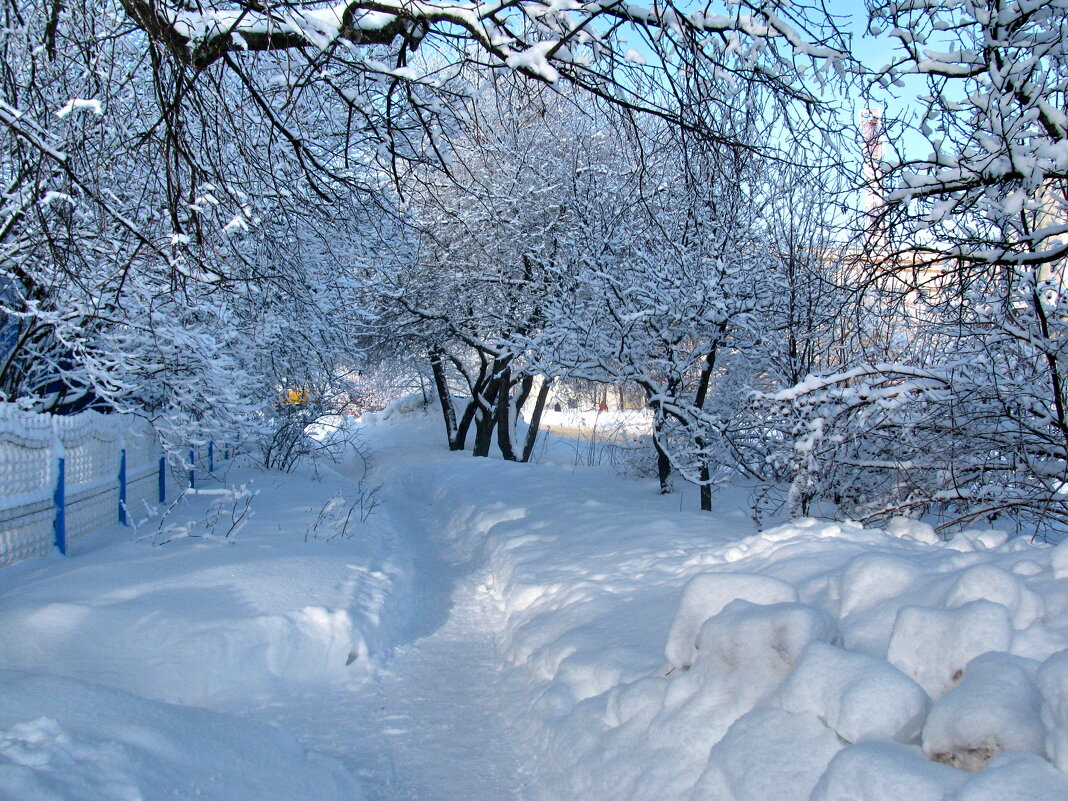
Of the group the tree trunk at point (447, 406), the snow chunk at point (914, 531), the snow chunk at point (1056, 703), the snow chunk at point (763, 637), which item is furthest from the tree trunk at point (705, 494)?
the tree trunk at point (447, 406)

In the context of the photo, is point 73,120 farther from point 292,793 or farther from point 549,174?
point 549,174

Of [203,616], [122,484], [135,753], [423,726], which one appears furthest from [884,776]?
[122,484]

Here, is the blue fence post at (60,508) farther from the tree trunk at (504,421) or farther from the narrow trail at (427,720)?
the tree trunk at (504,421)

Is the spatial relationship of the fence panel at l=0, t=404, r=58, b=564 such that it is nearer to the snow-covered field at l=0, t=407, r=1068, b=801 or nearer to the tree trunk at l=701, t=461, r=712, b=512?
the snow-covered field at l=0, t=407, r=1068, b=801

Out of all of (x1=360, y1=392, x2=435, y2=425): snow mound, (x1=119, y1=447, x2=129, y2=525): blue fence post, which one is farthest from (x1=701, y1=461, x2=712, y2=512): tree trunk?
(x1=360, y1=392, x2=435, y2=425): snow mound

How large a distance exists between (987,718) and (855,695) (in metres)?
0.41

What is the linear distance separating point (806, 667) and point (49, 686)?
308 cm

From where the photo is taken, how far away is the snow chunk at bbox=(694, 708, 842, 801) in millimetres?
2592

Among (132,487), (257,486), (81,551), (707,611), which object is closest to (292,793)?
(707,611)

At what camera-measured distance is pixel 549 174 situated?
17.0m

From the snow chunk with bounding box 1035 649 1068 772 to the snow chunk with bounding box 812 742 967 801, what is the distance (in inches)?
10.4

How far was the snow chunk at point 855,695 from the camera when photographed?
8.36ft

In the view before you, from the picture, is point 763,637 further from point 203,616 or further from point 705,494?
point 705,494

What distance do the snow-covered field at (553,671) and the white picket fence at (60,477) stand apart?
1.07 feet
